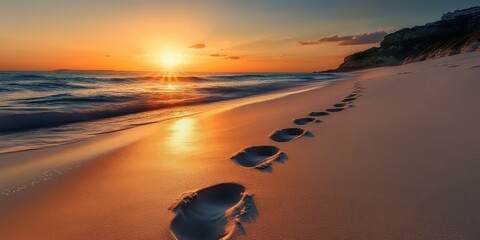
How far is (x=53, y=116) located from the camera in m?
6.07

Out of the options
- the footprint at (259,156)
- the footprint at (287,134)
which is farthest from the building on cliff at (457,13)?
the footprint at (259,156)

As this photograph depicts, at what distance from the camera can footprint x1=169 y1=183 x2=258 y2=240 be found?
1224 mm

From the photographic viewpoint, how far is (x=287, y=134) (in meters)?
2.98

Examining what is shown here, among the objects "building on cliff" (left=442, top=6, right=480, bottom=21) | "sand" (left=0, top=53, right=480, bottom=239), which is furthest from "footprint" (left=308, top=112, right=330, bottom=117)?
"building on cliff" (left=442, top=6, right=480, bottom=21)

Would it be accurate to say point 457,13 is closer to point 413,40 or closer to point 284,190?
point 413,40

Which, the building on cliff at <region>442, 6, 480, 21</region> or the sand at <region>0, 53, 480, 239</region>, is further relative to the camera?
the building on cliff at <region>442, 6, 480, 21</region>

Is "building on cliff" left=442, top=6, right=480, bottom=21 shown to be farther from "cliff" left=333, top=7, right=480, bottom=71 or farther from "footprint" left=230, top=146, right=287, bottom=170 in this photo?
"footprint" left=230, top=146, right=287, bottom=170

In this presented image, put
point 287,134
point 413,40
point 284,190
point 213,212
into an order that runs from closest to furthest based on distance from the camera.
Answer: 1. point 213,212
2. point 284,190
3. point 287,134
4. point 413,40

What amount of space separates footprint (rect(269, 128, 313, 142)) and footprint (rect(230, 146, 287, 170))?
0.32m

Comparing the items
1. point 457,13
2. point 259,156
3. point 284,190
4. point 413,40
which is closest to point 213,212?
point 284,190

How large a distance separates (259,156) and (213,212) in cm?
101

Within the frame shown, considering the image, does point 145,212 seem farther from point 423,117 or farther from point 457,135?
point 423,117

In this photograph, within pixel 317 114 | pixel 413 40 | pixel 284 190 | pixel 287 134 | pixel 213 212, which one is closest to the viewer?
pixel 213 212

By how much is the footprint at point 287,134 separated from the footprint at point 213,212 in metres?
1.19
